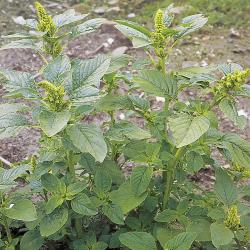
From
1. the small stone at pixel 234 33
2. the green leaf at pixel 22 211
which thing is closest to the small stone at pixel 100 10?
the small stone at pixel 234 33

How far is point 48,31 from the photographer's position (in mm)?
1622

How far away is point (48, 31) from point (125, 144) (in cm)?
52

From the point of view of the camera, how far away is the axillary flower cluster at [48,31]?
162cm

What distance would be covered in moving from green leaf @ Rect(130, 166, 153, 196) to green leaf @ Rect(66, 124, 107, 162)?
0.29 m

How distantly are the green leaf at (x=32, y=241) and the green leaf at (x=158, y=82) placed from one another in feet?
2.34

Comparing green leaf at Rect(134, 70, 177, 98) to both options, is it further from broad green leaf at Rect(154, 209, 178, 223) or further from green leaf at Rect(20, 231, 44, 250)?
green leaf at Rect(20, 231, 44, 250)

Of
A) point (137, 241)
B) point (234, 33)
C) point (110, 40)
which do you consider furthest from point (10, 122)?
point (234, 33)

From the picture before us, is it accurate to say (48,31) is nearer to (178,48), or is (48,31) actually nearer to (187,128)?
(187,128)

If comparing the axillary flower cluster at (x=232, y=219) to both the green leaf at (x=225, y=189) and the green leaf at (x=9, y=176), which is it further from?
the green leaf at (x=9, y=176)

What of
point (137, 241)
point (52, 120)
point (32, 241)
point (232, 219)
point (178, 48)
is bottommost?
point (178, 48)

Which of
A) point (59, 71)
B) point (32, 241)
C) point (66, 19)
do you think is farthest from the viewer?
point (32, 241)

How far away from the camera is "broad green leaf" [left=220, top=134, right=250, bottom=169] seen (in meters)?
1.59

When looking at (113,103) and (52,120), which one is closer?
(52,120)

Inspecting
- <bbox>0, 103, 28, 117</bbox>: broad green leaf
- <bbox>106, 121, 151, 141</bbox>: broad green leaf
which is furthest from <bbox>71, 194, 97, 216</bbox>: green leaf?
<bbox>0, 103, 28, 117</bbox>: broad green leaf
